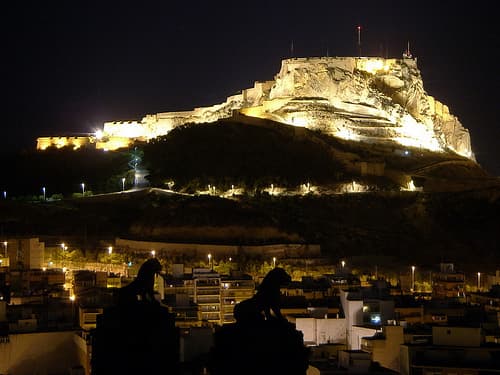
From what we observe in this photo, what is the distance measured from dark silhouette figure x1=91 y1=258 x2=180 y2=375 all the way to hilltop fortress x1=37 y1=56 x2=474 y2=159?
73.3 metres

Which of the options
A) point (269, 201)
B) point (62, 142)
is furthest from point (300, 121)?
point (62, 142)

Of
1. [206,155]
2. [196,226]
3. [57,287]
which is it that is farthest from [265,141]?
[57,287]

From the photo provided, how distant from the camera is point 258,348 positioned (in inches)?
185

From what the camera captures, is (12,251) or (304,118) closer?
(12,251)

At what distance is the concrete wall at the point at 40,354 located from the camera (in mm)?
21812

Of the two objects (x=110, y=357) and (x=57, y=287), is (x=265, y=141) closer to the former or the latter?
(x=57, y=287)

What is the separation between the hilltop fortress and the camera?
7969 centimetres

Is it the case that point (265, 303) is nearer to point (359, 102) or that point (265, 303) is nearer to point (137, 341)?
point (137, 341)

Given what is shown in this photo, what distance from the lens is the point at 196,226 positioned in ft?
182

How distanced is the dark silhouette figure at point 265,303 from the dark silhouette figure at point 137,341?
0.36 m

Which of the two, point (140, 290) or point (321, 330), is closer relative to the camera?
point (140, 290)

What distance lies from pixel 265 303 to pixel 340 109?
77.7m

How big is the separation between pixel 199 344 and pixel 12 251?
84.1 ft

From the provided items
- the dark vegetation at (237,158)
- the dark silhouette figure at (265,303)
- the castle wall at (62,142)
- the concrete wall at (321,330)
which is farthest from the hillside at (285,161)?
the dark silhouette figure at (265,303)
